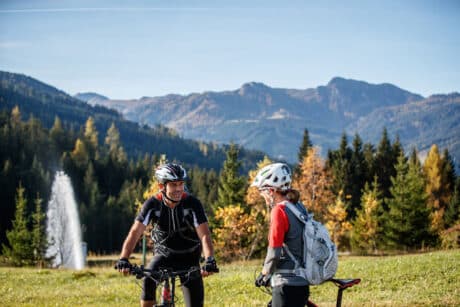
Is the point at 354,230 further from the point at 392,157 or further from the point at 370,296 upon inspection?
the point at 370,296

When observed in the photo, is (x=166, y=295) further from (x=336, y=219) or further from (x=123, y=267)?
(x=336, y=219)

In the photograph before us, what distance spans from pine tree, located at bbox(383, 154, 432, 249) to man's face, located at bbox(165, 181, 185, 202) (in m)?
41.4

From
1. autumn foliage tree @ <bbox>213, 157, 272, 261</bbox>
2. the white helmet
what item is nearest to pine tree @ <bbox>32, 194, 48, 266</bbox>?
autumn foliage tree @ <bbox>213, 157, 272, 261</bbox>

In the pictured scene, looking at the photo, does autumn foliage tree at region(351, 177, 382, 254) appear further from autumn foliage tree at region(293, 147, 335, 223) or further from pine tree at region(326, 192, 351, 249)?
autumn foliage tree at region(293, 147, 335, 223)

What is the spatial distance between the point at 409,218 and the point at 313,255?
42.2 metres

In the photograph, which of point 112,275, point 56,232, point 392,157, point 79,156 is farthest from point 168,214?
point 79,156

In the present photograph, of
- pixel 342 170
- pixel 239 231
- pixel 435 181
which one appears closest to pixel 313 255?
pixel 239 231

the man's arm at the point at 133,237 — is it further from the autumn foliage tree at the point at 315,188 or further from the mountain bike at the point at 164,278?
the autumn foliage tree at the point at 315,188

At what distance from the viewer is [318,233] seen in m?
6.16

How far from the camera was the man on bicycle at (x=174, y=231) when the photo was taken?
7.44 meters

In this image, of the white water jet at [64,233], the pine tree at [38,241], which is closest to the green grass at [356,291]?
the pine tree at [38,241]

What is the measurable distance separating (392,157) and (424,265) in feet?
201

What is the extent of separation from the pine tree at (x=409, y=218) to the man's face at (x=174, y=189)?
41418 millimetres

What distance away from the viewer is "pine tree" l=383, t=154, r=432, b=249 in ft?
148
